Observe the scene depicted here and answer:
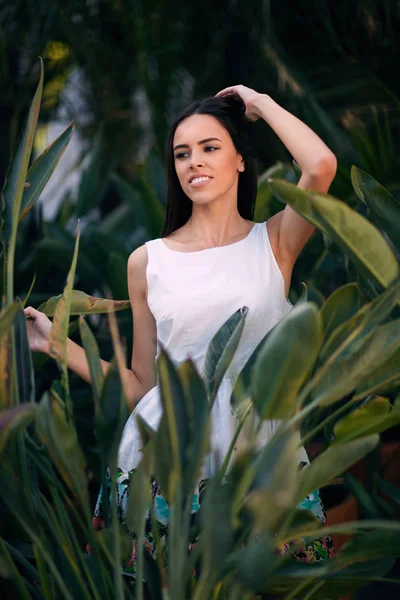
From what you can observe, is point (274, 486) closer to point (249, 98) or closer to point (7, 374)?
point (7, 374)

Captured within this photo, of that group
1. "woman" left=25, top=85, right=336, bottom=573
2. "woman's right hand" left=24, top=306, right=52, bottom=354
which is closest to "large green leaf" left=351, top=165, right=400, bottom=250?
"woman" left=25, top=85, right=336, bottom=573

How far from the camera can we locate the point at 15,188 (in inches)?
41.0

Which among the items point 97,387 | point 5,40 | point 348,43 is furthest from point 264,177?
point 5,40

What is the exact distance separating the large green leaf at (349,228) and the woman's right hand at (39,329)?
484 mm

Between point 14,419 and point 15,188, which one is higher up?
point 15,188

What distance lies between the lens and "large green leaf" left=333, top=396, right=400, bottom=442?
0.90m

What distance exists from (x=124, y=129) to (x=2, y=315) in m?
3.30

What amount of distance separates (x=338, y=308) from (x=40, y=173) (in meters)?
0.53

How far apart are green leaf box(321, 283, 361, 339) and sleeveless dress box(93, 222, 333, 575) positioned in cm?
28

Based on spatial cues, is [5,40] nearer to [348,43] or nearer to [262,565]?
[348,43]

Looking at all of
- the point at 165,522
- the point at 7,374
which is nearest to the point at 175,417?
the point at 7,374

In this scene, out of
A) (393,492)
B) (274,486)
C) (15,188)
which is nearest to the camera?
(274,486)

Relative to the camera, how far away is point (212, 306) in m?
1.23

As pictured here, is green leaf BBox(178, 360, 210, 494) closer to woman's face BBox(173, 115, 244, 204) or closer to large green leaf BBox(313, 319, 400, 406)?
large green leaf BBox(313, 319, 400, 406)
